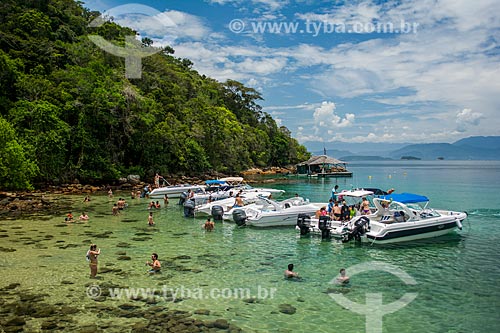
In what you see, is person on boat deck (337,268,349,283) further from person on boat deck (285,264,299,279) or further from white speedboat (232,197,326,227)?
white speedboat (232,197,326,227)

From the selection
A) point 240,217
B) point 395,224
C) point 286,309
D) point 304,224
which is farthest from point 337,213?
point 286,309

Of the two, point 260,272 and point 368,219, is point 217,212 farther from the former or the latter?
point 260,272

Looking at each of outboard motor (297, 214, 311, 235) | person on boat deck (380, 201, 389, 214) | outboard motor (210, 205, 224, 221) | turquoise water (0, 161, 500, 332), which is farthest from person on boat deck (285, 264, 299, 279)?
outboard motor (210, 205, 224, 221)

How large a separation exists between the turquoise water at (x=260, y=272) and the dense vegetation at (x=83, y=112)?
19.2m

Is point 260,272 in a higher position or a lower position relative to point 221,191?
lower

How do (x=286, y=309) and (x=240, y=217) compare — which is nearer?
(x=286, y=309)

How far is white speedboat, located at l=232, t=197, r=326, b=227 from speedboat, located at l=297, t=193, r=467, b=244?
12.0ft

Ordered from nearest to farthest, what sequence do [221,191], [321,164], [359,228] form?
1. [359,228]
2. [221,191]
3. [321,164]

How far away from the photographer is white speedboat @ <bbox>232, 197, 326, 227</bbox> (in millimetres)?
23281

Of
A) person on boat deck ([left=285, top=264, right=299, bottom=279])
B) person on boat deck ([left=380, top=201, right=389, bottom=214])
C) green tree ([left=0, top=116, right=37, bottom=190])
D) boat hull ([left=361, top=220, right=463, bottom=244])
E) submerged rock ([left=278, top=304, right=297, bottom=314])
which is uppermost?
green tree ([left=0, top=116, right=37, bottom=190])

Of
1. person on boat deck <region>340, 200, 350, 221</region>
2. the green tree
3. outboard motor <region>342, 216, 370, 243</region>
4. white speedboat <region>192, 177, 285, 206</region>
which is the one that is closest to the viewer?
outboard motor <region>342, 216, 370, 243</region>

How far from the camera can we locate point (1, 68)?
40.5 m

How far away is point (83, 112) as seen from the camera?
44.5 m

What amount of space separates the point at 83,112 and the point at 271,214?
3129 centimetres
